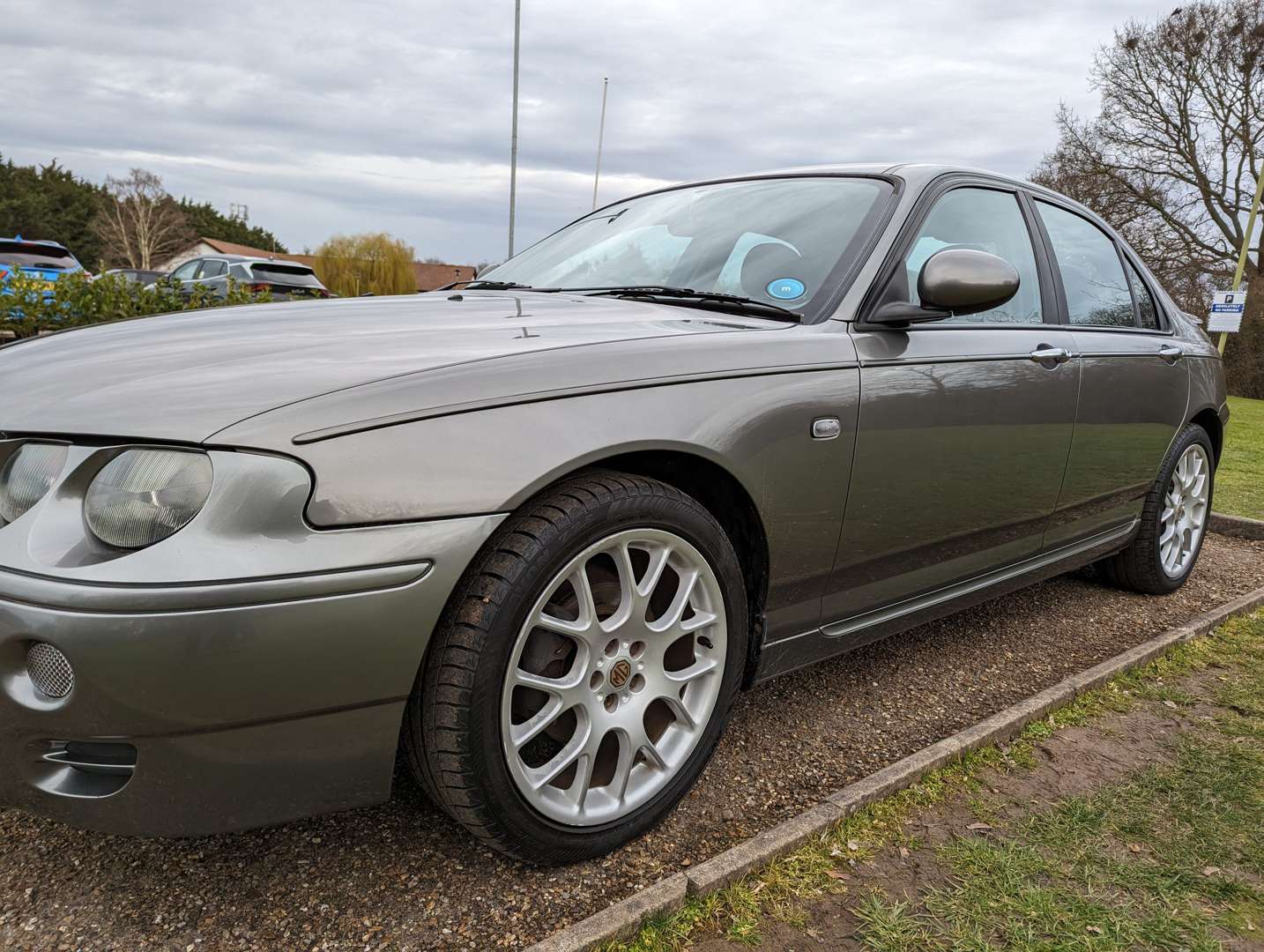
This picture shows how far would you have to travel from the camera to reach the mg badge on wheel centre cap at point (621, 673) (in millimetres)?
1780

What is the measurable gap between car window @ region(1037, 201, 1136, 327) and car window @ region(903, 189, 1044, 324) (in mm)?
213

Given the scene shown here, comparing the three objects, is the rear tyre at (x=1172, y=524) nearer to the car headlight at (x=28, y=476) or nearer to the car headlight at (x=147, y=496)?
the car headlight at (x=147, y=496)

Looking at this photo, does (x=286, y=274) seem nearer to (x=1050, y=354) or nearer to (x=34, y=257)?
(x=34, y=257)

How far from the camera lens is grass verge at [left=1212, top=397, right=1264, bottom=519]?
617 cm

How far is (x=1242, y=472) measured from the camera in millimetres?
8039

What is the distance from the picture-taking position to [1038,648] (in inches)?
125

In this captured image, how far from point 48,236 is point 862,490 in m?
60.9

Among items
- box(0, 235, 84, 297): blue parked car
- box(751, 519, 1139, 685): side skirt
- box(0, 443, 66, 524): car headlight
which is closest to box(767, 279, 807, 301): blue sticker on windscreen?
box(751, 519, 1139, 685): side skirt

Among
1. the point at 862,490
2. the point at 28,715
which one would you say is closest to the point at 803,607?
the point at 862,490

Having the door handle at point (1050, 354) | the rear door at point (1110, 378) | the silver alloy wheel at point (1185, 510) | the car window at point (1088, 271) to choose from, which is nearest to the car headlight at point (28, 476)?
the door handle at point (1050, 354)

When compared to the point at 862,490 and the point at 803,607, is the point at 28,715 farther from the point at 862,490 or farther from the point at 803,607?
the point at 862,490

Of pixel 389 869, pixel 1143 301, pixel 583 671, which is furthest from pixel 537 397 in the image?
pixel 1143 301

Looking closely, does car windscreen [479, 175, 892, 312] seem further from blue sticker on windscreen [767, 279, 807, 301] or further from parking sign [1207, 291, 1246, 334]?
parking sign [1207, 291, 1246, 334]

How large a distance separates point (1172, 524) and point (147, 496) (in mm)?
3931
